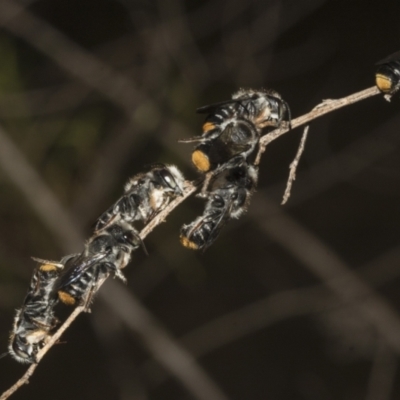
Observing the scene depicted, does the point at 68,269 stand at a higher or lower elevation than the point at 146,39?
lower

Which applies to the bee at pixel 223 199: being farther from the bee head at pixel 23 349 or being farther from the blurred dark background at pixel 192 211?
the blurred dark background at pixel 192 211

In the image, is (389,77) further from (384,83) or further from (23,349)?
(23,349)

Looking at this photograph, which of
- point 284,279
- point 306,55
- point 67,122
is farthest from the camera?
point 306,55

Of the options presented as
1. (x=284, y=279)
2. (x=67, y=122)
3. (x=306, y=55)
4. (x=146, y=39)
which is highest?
(x=146, y=39)

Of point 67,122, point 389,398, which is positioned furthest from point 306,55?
point 389,398

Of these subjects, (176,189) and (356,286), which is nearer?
(176,189)

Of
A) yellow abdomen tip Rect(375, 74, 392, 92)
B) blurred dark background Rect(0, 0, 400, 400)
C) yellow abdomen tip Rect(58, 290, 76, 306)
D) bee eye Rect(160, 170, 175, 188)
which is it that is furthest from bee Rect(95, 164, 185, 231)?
blurred dark background Rect(0, 0, 400, 400)

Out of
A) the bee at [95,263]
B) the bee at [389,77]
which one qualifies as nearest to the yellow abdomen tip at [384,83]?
the bee at [389,77]

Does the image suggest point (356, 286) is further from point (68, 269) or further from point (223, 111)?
point (68, 269)
